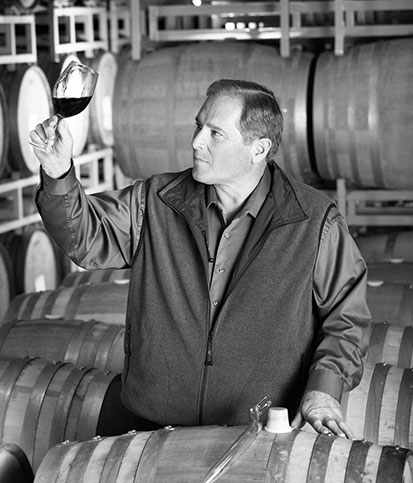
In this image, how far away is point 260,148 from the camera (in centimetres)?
296

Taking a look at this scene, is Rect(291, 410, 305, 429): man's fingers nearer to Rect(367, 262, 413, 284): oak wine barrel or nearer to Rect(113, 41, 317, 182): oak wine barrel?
Rect(367, 262, 413, 284): oak wine barrel

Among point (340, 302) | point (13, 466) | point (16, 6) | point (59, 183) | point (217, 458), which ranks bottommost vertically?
point (13, 466)

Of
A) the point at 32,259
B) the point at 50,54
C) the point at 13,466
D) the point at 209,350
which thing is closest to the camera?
the point at 209,350

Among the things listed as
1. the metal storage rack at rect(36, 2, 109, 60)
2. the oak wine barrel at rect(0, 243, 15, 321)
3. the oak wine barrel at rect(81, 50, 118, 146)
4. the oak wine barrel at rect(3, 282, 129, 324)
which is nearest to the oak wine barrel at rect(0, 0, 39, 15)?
the metal storage rack at rect(36, 2, 109, 60)

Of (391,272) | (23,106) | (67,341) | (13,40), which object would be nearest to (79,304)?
(67,341)

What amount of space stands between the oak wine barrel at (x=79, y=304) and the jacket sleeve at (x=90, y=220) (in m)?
1.87

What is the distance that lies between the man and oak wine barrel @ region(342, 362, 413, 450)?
1.78ft

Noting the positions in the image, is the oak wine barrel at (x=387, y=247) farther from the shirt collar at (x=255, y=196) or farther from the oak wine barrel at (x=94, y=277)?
the shirt collar at (x=255, y=196)

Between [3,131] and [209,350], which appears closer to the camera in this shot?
[209,350]

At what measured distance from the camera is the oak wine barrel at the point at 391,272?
17.2 ft

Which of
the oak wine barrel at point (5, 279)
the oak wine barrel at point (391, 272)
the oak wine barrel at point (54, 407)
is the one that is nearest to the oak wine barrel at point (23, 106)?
the oak wine barrel at point (5, 279)

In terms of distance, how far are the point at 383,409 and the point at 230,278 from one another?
88 cm

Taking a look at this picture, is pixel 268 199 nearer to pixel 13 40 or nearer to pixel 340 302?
pixel 340 302

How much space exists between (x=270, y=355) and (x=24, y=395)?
3.68 ft
